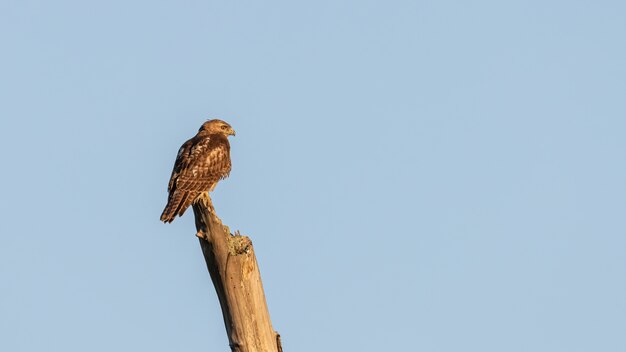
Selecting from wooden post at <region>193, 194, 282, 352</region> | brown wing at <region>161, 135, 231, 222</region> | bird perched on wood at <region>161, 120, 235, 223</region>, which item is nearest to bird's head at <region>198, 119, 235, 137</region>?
bird perched on wood at <region>161, 120, 235, 223</region>

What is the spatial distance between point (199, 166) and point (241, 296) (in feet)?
17.8

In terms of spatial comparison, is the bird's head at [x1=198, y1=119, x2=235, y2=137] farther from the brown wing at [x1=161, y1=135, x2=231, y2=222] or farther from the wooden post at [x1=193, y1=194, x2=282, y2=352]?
the wooden post at [x1=193, y1=194, x2=282, y2=352]

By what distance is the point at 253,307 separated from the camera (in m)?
7.84

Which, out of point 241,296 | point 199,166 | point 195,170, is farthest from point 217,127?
point 241,296

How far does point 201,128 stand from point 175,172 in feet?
6.87

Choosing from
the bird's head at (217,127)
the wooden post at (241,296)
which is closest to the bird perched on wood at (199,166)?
the bird's head at (217,127)

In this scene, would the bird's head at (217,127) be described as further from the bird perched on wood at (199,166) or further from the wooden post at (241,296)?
the wooden post at (241,296)

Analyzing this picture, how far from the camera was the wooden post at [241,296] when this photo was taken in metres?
7.82

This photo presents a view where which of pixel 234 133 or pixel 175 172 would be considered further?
pixel 234 133

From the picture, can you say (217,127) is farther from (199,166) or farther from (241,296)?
(241,296)

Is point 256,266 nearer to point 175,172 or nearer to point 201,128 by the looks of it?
point 175,172

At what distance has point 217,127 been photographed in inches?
581

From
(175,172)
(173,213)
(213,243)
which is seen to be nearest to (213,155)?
(175,172)

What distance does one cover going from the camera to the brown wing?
11.9 m
